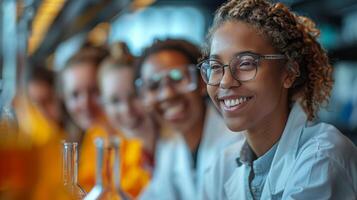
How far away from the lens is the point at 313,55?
0.91 meters

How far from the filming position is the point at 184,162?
1.35 meters

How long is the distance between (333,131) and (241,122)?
12 cm

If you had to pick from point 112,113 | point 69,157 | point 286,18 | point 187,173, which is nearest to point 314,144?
point 286,18

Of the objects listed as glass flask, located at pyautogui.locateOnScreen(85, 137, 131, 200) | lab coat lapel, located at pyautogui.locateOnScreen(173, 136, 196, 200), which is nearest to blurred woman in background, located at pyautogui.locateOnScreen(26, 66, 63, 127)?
lab coat lapel, located at pyautogui.locateOnScreen(173, 136, 196, 200)

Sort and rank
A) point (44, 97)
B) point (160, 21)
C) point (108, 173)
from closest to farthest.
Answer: point (108, 173) → point (44, 97) → point (160, 21)

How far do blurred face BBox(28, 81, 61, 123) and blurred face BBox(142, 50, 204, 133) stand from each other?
3.26ft

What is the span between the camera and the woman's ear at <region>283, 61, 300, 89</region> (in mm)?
871

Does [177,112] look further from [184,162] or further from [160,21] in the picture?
[160,21]

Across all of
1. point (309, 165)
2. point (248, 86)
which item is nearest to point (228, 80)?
point (248, 86)

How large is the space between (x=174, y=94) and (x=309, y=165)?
0.60 metres

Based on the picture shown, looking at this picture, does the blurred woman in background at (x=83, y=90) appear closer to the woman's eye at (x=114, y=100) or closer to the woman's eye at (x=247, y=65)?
the woman's eye at (x=114, y=100)

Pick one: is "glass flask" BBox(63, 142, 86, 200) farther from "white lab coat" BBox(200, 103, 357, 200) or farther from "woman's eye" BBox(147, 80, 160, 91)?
"woman's eye" BBox(147, 80, 160, 91)

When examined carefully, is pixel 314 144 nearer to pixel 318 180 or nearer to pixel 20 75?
pixel 318 180

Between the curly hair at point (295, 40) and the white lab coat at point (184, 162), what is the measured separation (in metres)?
0.11
